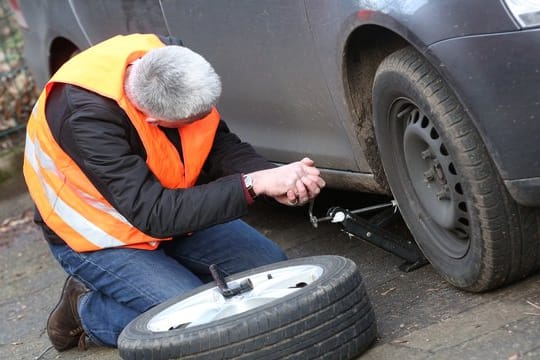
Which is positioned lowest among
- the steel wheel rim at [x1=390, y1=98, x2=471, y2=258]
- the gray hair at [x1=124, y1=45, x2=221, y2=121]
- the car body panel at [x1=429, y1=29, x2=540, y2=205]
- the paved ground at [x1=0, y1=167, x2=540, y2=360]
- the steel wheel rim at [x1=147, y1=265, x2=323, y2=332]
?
the paved ground at [x1=0, y1=167, x2=540, y2=360]

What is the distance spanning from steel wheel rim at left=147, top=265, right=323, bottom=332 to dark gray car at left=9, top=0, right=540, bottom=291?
1.50ft

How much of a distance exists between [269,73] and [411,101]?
72 cm

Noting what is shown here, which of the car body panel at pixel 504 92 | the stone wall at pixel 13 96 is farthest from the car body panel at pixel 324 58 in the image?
the stone wall at pixel 13 96

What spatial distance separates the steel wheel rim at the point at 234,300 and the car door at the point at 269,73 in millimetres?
575

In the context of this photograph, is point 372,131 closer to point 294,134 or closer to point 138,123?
point 294,134

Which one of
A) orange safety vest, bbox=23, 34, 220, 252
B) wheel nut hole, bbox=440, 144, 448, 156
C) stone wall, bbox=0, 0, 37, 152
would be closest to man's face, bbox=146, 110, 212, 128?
orange safety vest, bbox=23, 34, 220, 252

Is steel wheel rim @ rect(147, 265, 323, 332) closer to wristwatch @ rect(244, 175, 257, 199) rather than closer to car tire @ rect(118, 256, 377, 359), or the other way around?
car tire @ rect(118, 256, 377, 359)

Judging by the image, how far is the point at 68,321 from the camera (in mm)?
3711

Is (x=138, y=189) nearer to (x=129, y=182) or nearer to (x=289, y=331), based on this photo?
(x=129, y=182)

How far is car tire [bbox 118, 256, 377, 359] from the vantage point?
2.67 metres

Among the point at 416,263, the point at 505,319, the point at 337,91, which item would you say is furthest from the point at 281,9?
the point at 505,319

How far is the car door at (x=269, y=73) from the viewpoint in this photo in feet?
11.2

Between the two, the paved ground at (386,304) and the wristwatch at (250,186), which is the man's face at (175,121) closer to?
the wristwatch at (250,186)

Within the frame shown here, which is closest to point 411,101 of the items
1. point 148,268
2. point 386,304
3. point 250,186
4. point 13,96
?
point 250,186
